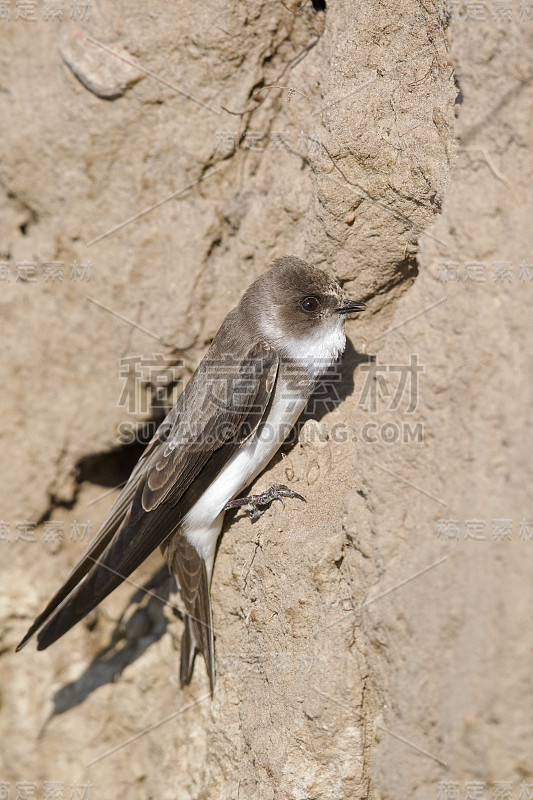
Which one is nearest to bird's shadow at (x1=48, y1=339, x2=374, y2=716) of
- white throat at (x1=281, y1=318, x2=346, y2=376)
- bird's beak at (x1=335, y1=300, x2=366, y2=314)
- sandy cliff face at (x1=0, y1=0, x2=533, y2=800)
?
sandy cliff face at (x1=0, y1=0, x2=533, y2=800)

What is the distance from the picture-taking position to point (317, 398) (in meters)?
3.23

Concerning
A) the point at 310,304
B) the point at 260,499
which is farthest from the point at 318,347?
the point at 260,499

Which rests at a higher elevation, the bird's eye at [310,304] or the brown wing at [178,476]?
the bird's eye at [310,304]

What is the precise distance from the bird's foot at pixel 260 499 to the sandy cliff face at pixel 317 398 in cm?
7

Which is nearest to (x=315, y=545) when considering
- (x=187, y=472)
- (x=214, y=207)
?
(x=187, y=472)

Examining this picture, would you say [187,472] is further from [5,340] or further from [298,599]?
[5,340]

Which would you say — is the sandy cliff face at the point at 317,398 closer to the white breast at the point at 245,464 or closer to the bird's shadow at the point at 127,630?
the bird's shadow at the point at 127,630

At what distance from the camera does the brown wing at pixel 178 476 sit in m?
2.95

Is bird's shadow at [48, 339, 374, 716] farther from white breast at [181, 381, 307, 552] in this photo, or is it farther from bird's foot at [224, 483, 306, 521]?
bird's foot at [224, 483, 306, 521]

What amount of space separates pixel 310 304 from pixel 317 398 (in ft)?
1.43

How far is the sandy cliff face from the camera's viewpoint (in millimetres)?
1910

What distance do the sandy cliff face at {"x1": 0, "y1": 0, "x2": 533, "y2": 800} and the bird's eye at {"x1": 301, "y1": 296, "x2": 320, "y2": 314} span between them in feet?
0.80

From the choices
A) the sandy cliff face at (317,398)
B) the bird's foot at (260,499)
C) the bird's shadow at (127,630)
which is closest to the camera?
the sandy cliff face at (317,398)

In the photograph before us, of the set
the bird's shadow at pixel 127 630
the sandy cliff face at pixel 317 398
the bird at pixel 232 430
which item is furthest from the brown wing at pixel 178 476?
the bird's shadow at pixel 127 630
